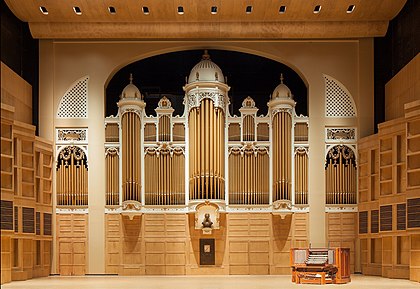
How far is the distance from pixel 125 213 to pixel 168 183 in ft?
3.80

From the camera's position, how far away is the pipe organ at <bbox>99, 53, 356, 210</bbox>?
15609 millimetres

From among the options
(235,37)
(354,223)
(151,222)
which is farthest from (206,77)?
(354,223)

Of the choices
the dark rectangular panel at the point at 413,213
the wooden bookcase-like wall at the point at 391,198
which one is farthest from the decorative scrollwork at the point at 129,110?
the dark rectangular panel at the point at 413,213

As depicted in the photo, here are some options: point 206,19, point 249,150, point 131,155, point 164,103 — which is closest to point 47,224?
point 131,155

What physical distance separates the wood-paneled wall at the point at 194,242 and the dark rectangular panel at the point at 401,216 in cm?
253

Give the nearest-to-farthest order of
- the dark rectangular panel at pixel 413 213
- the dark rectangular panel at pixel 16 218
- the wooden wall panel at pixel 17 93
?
the dark rectangular panel at pixel 413 213 → the dark rectangular panel at pixel 16 218 → the wooden wall panel at pixel 17 93

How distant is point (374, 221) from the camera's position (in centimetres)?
1489

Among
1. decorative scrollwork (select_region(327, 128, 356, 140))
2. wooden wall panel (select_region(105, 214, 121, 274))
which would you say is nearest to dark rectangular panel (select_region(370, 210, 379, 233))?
decorative scrollwork (select_region(327, 128, 356, 140))

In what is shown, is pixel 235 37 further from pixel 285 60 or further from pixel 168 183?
pixel 168 183

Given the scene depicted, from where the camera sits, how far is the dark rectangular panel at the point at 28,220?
46.3 ft

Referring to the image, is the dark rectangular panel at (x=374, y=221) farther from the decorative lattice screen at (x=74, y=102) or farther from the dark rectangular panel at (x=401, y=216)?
the decorative lattice screen at (x=74, y=102)

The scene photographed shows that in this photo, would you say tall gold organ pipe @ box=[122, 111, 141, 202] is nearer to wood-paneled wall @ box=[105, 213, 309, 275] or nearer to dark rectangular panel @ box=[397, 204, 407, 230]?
wood-paneled wall @ box=[105, 213, 309, 275]

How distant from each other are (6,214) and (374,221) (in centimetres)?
748

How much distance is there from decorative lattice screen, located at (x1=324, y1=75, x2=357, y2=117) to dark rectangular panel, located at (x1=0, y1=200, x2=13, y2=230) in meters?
7.31
